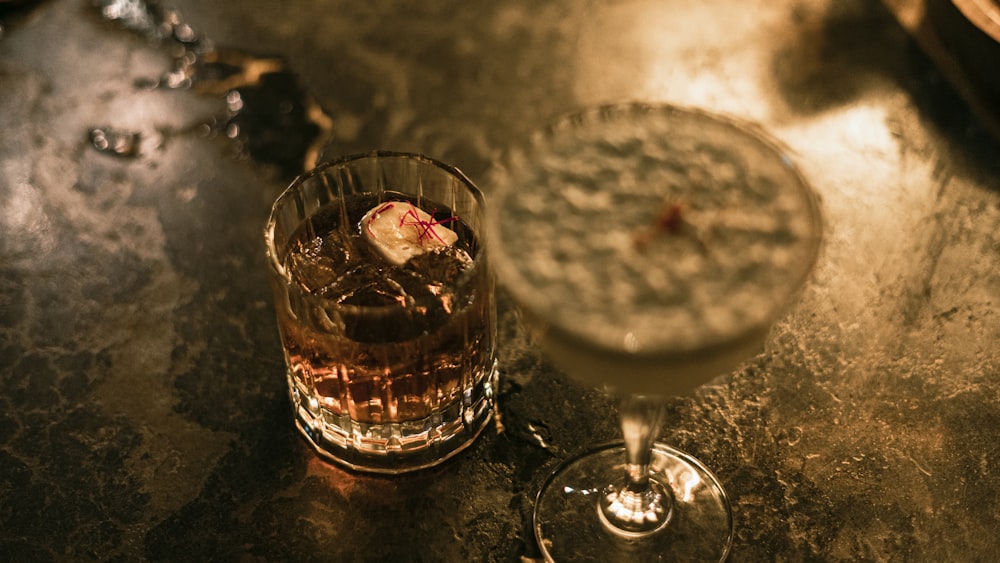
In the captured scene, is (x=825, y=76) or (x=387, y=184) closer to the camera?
(x=387, y=184)

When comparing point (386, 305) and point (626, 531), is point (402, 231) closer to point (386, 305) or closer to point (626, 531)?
point (386, 305)

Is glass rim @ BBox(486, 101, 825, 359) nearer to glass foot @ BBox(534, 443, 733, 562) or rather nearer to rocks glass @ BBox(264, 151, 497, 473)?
rocks glass @ BBox(264, 151, 497, 473)

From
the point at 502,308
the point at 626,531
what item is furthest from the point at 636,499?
the point at 502,308

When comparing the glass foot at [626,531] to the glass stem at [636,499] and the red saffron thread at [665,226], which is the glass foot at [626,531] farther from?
the red saffron thread at [665,226]

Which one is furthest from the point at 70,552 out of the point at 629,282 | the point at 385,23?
the point at 385,23

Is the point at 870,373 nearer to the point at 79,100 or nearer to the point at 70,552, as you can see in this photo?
the point at 70,552

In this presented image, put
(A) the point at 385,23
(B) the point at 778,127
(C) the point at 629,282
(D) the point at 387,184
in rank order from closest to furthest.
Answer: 1. (C) the point at 629,282
2. (D) the point at 387,184
3. (B) the point at 778,127
4. (A) the point at 385,23
